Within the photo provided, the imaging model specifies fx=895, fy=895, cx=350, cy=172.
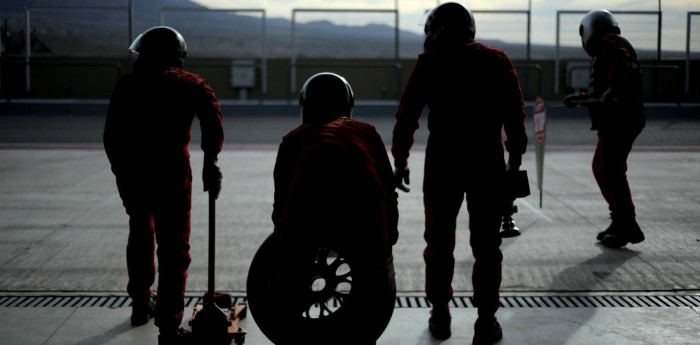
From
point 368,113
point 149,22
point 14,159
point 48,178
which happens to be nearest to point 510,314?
point 48,178

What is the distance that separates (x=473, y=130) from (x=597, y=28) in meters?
2.43

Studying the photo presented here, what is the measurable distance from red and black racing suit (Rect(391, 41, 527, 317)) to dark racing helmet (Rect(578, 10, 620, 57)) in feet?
7.34

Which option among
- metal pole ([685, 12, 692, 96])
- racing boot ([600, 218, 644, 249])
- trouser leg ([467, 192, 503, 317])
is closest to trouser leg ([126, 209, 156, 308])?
trouser leg ([467, 192, 503, 317])

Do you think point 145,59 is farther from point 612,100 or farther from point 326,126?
Result: point 612,100

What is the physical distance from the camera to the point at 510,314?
475 cm

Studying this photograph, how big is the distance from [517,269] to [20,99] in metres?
17.0

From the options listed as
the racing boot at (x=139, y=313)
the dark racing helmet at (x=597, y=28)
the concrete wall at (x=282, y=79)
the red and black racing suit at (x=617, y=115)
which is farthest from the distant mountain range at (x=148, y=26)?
the racing boot at (x=139, y=313)

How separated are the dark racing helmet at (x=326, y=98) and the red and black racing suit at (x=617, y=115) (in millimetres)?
2937

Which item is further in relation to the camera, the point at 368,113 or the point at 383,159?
the point at 368,113

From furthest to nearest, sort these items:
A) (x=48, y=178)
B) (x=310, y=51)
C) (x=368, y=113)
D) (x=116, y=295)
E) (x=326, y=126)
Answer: (x=310, y=51) < (x=368, y=113) < (x=48, y=178) < (x=116, y=295) < (x=326, y=126)

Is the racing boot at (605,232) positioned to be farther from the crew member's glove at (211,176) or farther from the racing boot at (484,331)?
the crew member's glove at (211,176)

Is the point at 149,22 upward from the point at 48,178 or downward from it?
upward

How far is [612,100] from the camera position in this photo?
233 inches

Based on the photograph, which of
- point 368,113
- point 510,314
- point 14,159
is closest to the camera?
point 510,314
